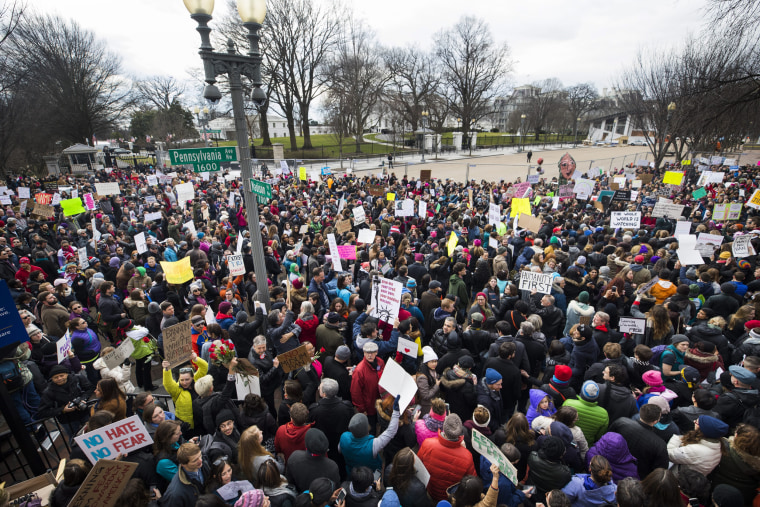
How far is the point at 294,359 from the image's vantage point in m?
4.55

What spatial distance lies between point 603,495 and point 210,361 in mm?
4760

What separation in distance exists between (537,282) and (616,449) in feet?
12.1

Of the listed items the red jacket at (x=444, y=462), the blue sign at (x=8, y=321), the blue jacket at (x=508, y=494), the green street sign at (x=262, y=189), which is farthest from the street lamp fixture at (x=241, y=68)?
the blue jacket at (x=508, y=494)

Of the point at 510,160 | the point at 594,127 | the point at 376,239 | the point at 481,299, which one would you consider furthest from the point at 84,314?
the point at 594,127

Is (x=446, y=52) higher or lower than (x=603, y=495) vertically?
higher

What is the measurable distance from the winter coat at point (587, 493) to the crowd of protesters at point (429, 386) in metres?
0.01

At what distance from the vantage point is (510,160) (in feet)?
162

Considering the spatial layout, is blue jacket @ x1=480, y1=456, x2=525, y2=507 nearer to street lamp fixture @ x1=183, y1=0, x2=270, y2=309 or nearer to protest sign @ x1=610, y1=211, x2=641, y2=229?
street lamp fixture @ x1=183, y1=0, x2=270, y2=309

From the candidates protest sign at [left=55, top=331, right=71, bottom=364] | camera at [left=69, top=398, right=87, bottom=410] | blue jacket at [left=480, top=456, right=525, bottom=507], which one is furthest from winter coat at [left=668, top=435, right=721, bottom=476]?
protest sign at [left=55, top=331, right=71, bottom=364]

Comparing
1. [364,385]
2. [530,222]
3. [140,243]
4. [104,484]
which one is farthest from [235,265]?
[530,222]

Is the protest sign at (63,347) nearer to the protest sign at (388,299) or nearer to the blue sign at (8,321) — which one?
the blue sign at (8,321)

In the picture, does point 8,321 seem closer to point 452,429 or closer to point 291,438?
point 291,438

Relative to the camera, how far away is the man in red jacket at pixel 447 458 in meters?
3.17

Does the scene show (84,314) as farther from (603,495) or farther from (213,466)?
(603,495)
